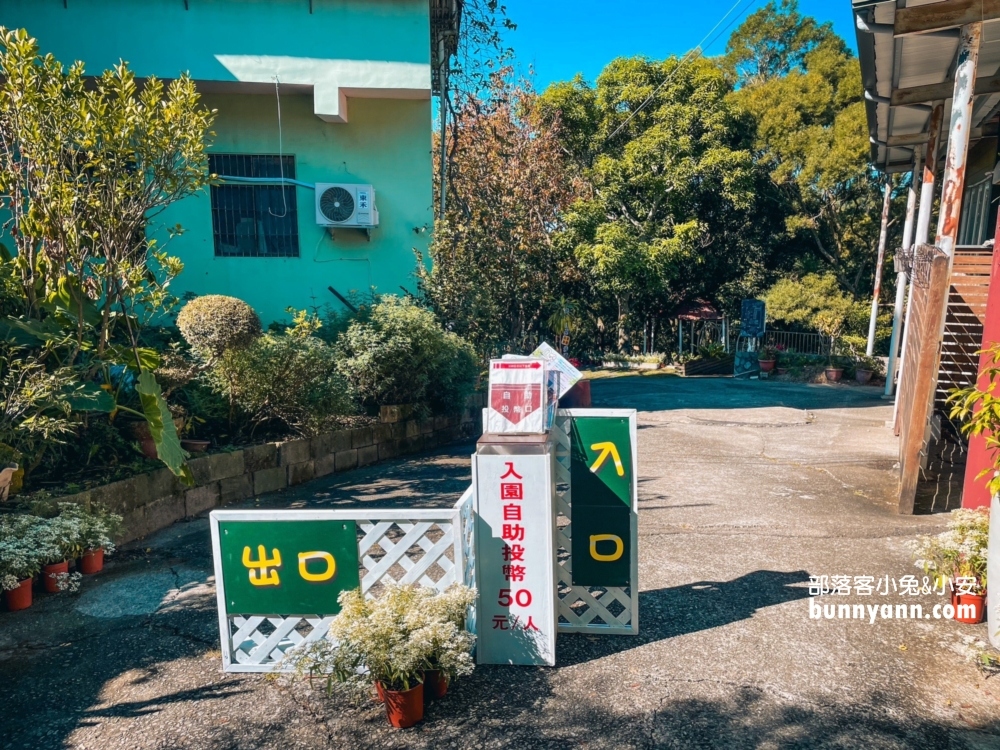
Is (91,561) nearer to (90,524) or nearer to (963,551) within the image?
(90,524)

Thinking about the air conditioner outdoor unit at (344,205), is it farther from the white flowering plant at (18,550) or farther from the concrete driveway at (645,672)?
the white flowering plant at (18,550)

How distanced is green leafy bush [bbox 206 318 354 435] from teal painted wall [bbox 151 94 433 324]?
349 centimetres

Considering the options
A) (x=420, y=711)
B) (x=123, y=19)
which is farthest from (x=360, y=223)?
(x=420, y=711)

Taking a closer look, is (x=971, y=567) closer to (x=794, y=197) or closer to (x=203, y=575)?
(x=203, y=575)

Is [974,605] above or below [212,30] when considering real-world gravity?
below

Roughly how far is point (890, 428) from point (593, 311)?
1451 centimetres

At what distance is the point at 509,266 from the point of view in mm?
15562

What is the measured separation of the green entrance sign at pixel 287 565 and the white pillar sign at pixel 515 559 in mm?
722

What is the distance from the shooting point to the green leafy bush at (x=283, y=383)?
7.59m

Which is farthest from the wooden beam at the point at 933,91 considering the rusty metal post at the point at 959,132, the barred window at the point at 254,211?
the barred window at the point at 254,211

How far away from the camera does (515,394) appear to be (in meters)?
3.87

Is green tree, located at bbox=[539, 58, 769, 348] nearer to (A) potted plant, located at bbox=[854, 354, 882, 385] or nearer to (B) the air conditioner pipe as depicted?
(A) potted plant, located at bbox=[854, 354, 882, 385]

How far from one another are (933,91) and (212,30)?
35.9 ft

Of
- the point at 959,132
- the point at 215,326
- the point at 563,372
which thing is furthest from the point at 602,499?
the point at 959,132
